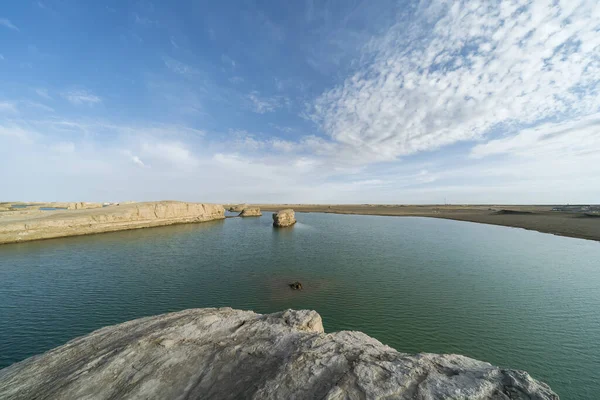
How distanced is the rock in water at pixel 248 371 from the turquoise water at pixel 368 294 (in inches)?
263

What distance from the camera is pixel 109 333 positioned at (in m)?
8.18

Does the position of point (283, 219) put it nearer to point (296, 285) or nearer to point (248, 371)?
point (296, 285)

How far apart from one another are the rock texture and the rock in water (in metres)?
45.4

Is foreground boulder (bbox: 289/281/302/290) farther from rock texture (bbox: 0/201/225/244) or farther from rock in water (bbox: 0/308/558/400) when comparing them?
rock texture (bbox: 0/201/225/244)

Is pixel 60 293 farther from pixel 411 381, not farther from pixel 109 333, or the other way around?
pixel 411 381

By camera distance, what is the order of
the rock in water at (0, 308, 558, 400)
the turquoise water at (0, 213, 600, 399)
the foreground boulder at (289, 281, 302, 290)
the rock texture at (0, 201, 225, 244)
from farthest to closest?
1. the rock texture at (0, 201, 225, 244)
2. the foreground boulder at (289, 281, 302, 290)
3. the turquoise water at (0, 213, 600, 399)
4. the rock in water at (0, 308, 558, 400)

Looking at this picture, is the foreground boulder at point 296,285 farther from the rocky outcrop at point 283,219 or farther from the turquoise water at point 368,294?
the rocky outcrop at point 283,219

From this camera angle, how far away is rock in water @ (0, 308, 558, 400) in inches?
178

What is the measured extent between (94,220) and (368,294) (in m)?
52.7

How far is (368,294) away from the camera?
17078mm

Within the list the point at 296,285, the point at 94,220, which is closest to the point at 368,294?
the point at 296,285

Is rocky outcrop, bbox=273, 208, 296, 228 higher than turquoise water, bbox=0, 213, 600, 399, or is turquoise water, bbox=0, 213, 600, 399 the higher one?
rocky outcrop, bbox=273, 208, 296, 228

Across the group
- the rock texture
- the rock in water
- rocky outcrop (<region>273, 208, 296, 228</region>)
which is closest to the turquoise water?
the rock texture

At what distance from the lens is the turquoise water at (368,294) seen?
11.2m
